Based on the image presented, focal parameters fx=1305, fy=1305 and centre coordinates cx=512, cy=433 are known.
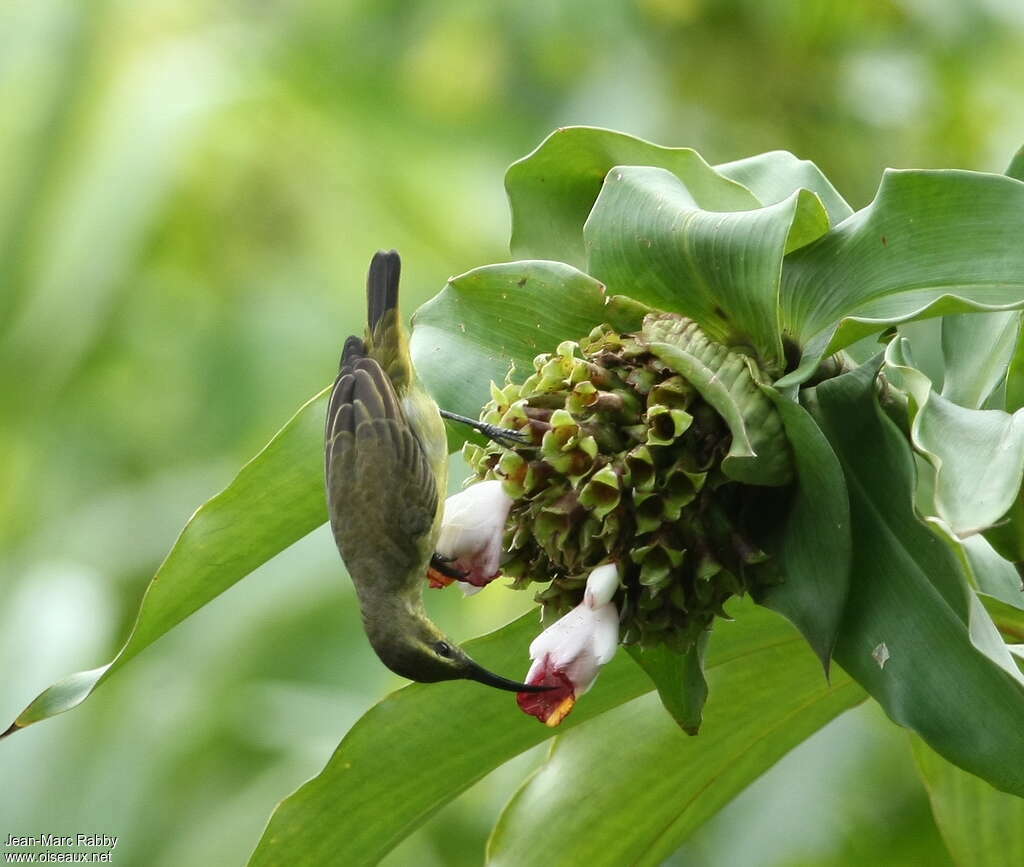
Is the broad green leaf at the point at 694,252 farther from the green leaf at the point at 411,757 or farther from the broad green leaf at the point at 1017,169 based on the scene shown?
the green leaf at the point at 411,757

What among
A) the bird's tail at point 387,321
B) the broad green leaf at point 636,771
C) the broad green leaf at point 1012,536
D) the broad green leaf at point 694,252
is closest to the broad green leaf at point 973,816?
the broad green leaf at point 636,771

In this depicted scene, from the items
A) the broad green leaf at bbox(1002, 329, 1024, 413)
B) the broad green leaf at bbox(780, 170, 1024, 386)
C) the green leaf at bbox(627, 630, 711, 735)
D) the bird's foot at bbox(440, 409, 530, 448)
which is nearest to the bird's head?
the green leaf at bbox(627, 630, 711, 735)

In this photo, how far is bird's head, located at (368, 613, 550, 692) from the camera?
1325 mm

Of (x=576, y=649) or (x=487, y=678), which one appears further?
(x=487, y=678)

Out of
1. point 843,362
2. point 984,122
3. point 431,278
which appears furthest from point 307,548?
point 843,362

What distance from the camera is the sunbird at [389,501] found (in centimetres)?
Answer: 155

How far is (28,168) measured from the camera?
146 inches

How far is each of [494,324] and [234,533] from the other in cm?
32

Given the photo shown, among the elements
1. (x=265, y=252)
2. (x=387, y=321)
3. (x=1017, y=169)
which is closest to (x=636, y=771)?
(x=1017, y=169)

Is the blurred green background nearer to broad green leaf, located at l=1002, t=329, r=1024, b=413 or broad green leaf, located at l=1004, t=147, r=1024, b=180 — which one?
broad green leaf, located at l=1002, t=329, r=1024, b=413

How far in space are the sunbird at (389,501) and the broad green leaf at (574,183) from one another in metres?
0.24

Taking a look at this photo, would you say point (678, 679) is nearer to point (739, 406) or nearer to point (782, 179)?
point (739, 406)

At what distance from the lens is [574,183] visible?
1342 mm

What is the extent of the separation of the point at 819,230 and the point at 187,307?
147 inches
